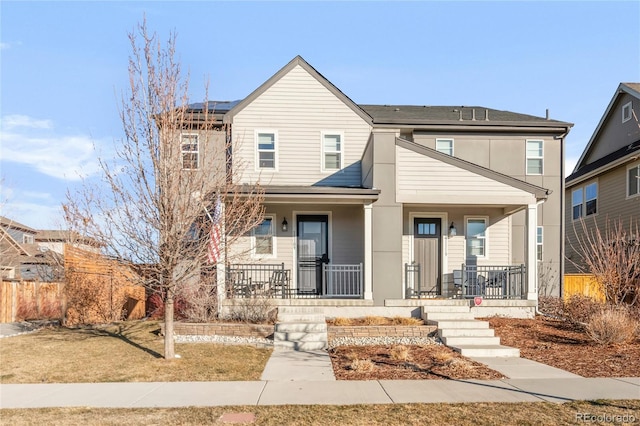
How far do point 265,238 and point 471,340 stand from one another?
6857 mm

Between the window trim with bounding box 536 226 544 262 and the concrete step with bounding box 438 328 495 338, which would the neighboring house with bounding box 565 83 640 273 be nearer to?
the window trim with bounding box 536 226 544 262

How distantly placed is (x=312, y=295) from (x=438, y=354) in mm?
5539

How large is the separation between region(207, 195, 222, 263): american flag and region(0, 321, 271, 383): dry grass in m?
2.00

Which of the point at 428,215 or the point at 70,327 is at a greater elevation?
the point at 428,215

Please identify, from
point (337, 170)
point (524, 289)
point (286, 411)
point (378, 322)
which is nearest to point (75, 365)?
point (286, 411)

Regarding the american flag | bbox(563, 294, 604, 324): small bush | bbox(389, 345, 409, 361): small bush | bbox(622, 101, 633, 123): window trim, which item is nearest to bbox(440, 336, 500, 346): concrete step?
bbox(389, 345, 409, 361): small bush

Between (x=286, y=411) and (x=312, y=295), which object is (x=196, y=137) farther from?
(x=312, y=295)

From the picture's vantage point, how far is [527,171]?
15258mm

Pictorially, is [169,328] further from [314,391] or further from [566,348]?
[566,348]

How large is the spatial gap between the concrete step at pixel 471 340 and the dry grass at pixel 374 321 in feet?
3.75

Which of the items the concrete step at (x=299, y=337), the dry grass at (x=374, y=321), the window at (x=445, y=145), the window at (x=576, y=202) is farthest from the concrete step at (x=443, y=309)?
the window at (x=576, y=202)

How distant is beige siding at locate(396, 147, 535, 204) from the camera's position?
12023 millimetres

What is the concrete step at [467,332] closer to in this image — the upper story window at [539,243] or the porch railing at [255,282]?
the porch railing at [255,282]

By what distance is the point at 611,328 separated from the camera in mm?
9297
